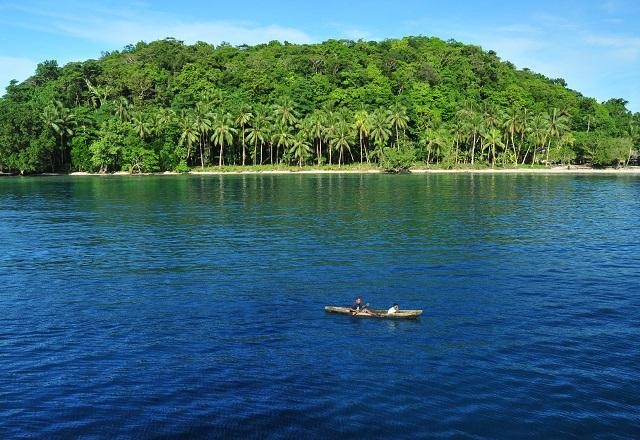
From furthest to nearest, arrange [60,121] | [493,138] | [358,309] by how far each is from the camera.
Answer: [493,138] < [60,121] < [358,309]

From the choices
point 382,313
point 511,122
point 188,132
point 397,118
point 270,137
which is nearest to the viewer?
point 382,313

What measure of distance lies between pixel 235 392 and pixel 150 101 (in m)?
189

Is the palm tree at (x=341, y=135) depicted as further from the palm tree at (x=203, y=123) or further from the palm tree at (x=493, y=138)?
the palm tree at (x=493, y=138)

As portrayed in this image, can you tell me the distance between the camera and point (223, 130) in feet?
520

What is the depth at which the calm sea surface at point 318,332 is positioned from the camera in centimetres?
2073

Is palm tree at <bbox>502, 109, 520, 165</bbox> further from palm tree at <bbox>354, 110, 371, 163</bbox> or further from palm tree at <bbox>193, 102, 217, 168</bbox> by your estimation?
palm tree at <bbox>193, 102, 217, 168</bbox>

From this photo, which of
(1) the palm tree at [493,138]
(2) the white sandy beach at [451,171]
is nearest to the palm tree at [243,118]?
(2) the white sandy beach at [451,171]

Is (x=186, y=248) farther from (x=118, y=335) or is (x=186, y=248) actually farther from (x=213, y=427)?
(x=213, y=427)

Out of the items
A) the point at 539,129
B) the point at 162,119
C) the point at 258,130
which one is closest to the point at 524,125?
the point at 539,129

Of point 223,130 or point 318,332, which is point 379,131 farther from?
point 318,332

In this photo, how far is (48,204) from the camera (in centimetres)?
8756

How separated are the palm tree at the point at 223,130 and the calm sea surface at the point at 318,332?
98.8 metres

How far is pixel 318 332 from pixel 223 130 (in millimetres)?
135910

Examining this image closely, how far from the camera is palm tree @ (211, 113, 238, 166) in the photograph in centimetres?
15900
